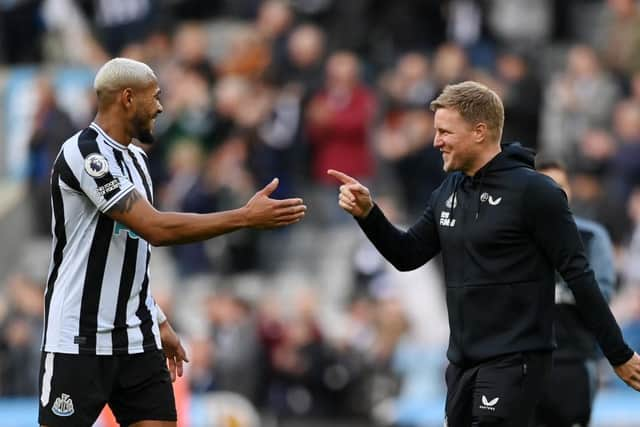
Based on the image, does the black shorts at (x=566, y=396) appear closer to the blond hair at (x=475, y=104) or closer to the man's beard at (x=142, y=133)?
the blond hair at (x=475, y=104)

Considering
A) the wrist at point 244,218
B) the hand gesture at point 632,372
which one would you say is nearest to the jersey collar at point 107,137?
the wrist at point 244,218

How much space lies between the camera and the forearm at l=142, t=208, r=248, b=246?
290 inches

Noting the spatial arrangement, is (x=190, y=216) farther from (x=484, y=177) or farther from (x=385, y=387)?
(x=385, y=387)

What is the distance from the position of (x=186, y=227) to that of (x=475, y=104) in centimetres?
153

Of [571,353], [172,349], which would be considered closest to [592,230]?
[571,353]

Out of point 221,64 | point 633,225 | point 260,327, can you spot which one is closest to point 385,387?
point 260,327

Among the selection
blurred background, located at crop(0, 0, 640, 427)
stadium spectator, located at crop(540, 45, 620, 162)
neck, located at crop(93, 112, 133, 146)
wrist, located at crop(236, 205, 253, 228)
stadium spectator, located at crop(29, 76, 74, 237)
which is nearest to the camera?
wrist, located at crop(236, 205, 253, 228)

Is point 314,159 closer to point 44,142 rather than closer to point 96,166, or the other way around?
point 44,142

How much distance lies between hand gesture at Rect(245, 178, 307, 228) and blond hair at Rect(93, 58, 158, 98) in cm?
86

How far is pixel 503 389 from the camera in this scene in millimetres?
7652

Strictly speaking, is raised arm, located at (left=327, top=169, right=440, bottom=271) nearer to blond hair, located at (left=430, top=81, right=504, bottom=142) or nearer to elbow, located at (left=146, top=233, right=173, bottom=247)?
blond hair, located at (left=430, top=81, right=504, bottom=142)

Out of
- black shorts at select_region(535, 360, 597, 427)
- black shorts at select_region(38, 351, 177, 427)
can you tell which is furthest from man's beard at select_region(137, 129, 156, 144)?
black shorts at select_region(535, 360, 597, 427)

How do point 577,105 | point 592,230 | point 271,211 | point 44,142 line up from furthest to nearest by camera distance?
point 44,142 < point 577,105 < point 592,230 < point 271,211

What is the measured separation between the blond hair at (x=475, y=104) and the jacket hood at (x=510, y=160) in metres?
0.10
